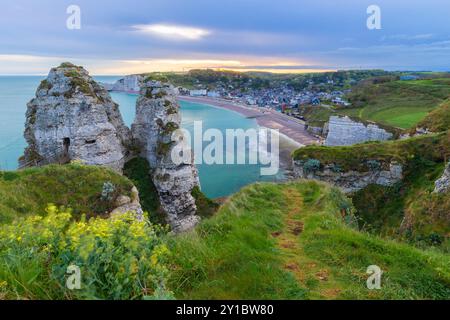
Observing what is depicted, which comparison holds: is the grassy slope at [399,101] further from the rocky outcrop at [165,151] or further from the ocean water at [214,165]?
the rocky outcrop at [165,151]

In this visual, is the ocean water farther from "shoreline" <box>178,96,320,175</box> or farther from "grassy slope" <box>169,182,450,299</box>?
"grassy slope" <box>169,182,450,299</box>

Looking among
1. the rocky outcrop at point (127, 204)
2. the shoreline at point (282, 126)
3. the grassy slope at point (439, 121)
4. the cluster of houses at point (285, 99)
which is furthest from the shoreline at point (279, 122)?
the rocky outcrop at point (127, 204)

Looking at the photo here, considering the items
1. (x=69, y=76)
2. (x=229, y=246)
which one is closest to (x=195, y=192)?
(x=69, y=76)

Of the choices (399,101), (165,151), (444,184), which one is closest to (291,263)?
A: (444,184)

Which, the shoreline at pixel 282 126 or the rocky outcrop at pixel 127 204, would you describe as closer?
the rocky outcrop at pixel 127 204

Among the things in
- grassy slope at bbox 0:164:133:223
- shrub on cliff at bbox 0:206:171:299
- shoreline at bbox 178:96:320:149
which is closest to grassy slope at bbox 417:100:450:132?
shoreline at bbox 178:96:320:149
